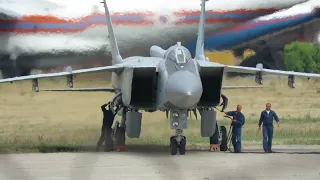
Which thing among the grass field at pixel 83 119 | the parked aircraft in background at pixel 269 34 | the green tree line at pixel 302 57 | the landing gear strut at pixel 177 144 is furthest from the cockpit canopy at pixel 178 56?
the green tree line at pixel 302 57

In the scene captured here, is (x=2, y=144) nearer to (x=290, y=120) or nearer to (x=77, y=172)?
(x=77, y=172)

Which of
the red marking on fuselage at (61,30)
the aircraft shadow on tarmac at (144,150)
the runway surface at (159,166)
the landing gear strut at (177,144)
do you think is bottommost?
the aircraft shadow on tarmac at (144,150)

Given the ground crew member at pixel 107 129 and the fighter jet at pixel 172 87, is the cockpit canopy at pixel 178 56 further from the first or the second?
the ground crew member at pixel 107 129

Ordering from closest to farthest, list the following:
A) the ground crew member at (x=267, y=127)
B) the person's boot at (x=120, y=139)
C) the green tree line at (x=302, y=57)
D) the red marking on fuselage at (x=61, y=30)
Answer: the ground crew member at (x=267, y=127), the person's boot at (x=120, y=139), the red marking on fuselage at (x=61, y=30), the green tree line at (x=302, y=57)

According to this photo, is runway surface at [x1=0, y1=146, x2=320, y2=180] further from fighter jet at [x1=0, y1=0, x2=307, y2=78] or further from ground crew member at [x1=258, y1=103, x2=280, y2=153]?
fighter jet at [x1=0, y1=0, x2=307, y2=78]

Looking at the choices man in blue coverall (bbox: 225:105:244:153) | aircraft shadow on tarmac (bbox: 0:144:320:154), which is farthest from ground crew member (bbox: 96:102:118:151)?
man in blue coverall (bbox: 225:105:244:153)

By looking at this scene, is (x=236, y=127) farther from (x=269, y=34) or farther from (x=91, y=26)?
(x=269, y=34)

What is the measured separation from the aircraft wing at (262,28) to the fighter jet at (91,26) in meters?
0.20

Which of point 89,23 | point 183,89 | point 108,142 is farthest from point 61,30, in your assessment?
point 183,89

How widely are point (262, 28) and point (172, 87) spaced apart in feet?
29.8

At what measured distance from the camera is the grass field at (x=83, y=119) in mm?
23388

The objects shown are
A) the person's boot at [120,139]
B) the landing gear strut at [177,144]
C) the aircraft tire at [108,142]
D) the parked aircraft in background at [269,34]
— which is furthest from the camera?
the parked aircraft in background at [269,34]

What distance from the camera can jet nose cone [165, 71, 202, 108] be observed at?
57.2 ft

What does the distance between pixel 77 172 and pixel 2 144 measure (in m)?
7.62
